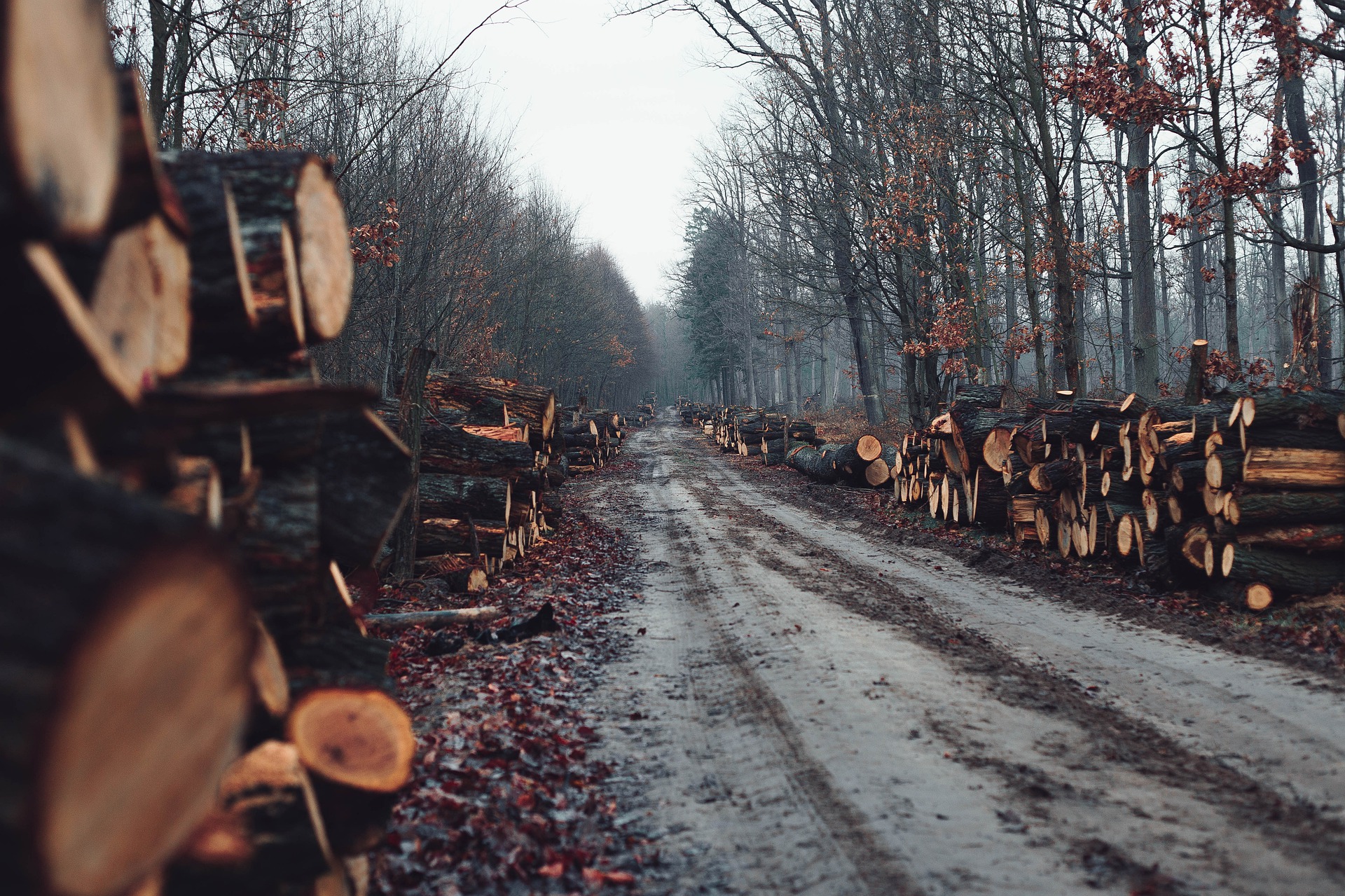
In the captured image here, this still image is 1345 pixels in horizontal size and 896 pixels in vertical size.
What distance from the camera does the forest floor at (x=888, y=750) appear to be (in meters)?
3.51

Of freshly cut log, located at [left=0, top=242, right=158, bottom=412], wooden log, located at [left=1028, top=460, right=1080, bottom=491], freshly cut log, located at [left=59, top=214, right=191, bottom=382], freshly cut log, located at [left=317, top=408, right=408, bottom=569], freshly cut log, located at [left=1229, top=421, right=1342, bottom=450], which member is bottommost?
wooden log, located at [left=1028, top=460, right=1080, bottom=491]

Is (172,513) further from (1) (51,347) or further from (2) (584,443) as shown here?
(2) (584,443)

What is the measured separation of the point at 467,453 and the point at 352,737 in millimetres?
7977

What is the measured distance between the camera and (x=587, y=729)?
17.5 ft

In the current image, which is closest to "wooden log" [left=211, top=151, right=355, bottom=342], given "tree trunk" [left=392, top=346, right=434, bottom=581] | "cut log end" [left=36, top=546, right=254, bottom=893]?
"cut log end" [left=36, top=546, right=254, bottom=893]

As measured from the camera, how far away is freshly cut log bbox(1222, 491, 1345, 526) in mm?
7793

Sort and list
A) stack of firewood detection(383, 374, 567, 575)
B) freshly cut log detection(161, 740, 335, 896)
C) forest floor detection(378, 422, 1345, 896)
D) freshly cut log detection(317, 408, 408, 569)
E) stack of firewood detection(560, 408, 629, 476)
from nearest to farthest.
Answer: freshly cut log detection(161, 740, 335, 896) < freshly cut log detection(317, 408, 408, 569) < forest floor detection(378, 422, 1345, 896) < stack of firewood detection(383, 374, 567, 575) < stack of firewood detection(560, 408, 629, 476)

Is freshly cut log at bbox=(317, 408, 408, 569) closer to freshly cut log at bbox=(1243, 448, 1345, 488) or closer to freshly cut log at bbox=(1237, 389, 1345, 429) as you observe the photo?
freshly cut log at bbox=(1243, 448, 1345, 488)

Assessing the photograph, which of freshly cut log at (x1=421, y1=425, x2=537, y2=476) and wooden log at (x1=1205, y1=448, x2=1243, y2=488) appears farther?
freshly cut log at (x1=421, y1=425, x2=537, y2=476)

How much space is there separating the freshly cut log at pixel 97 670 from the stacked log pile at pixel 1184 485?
29.0ft

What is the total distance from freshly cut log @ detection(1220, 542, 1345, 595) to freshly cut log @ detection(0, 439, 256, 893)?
8.89m

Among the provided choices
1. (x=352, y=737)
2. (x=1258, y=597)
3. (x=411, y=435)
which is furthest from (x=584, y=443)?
(x=352, y=737)

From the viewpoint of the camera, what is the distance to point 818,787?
4262 mm

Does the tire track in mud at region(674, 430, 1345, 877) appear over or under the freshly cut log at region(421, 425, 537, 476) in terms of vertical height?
under
